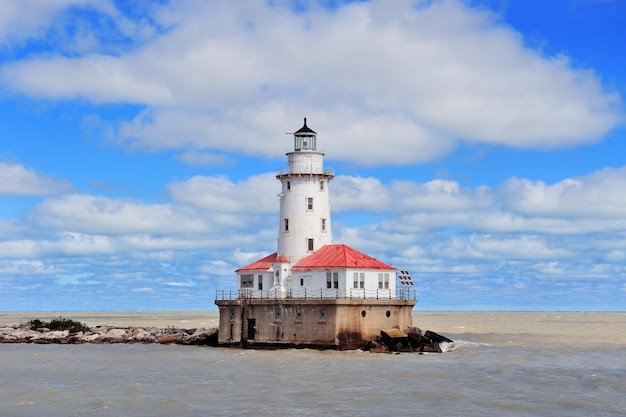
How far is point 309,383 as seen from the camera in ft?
117

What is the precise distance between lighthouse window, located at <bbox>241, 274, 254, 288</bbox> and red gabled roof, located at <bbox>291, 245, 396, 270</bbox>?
3.61m

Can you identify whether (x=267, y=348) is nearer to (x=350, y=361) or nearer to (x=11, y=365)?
(x=350, y=361)

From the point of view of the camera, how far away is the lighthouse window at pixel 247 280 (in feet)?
178

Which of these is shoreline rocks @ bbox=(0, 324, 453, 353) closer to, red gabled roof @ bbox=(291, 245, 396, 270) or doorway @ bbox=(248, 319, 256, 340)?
doorway @ bbox=(248, 319, 256, 340)

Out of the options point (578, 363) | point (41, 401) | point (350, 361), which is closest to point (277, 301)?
point (350, 361)

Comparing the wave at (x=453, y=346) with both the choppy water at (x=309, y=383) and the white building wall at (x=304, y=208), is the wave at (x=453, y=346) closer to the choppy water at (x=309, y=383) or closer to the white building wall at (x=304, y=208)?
the choppy water at (x=309, y=383)

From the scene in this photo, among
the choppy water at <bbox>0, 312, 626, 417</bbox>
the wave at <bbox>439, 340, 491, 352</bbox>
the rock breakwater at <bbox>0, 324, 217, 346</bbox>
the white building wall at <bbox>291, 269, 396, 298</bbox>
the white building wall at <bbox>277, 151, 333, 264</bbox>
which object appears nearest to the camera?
the choppy water at <bbox>0, 312, 626, 417</bbox>

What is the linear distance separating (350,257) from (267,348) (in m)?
6.93

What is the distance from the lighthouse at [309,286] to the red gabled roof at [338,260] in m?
0.06

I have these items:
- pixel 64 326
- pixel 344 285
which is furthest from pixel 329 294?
pixel 64 326

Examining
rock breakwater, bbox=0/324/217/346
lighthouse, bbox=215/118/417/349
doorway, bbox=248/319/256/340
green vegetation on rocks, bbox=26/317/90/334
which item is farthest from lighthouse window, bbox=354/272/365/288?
green vegetation on rocks, bbox=26/317/90/334

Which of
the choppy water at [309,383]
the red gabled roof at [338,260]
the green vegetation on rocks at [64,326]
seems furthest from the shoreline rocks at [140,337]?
the red gabled roof at [338,260]

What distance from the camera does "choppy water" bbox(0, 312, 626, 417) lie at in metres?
29.7

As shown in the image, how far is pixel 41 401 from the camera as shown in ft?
103
